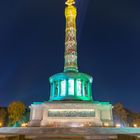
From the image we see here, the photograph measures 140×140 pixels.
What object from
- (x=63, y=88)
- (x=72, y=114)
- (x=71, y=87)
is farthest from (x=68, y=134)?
(x=63, y=88)

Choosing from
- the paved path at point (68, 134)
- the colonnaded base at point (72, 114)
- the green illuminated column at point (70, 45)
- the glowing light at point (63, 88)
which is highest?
the green illuminated column at point (70, 45)

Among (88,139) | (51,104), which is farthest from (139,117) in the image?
(88,139)

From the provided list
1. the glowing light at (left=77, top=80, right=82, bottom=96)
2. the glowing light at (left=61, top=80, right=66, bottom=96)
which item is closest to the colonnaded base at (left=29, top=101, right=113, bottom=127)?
the glowing light at (left=61, top=80, right=66, bottom=96)

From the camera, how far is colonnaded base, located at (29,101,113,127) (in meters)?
25.4

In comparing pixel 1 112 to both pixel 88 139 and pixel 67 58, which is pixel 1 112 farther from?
pixel 88 139

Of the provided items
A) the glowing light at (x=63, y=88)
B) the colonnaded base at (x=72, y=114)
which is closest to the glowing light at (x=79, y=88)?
the glowing light at (x=63, y=88)

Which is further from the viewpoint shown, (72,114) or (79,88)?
(79,88)

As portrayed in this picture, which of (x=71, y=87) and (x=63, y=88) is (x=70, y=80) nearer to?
(x=71, y=87)

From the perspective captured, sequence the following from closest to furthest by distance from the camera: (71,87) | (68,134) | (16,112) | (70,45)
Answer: (68,134) < (71,87) < (70,45) < (16,112)

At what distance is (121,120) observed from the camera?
33.6 meters

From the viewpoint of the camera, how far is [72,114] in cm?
2561

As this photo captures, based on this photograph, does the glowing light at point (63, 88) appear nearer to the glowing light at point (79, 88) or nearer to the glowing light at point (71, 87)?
the glowing light at point (71, 87)

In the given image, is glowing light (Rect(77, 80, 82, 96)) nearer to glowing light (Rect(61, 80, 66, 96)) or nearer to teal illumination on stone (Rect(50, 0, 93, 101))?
teal illumination on stone (Rect(50, 0, 93, 101))

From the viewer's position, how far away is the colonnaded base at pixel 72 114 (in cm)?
2544
